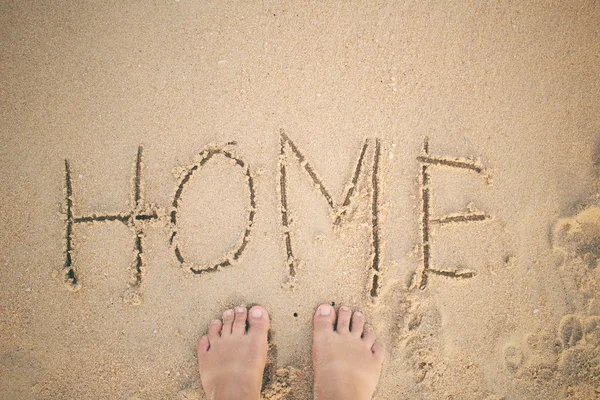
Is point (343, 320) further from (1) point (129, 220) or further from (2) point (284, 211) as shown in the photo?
(1) point (129, 220)

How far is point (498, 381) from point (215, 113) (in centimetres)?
201

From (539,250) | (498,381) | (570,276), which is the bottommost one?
(498,381)

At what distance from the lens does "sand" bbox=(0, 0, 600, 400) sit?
188cm

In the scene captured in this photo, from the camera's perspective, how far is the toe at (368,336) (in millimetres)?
1905

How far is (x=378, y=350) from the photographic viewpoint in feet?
6.21

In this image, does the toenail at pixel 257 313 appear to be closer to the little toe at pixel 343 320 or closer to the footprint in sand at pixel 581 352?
the little toe at pixel 343 320

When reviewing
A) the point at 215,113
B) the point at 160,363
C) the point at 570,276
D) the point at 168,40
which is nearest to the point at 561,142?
the point at 570,276

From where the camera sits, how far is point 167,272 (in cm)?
191

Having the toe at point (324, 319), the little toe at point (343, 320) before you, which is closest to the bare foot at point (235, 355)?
the toe at point (324, 319)

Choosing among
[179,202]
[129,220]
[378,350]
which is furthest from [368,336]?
[129,220]

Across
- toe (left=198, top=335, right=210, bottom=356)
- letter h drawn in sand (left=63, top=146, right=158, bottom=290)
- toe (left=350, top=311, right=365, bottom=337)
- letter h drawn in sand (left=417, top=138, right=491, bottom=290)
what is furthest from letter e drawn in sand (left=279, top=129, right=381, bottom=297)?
letter h drawn in sand (left=63, top=146, right=158, bottom=290)

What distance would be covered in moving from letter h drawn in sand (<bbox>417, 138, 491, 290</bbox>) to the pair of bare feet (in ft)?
1.43

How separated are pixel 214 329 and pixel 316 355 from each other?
544 mm

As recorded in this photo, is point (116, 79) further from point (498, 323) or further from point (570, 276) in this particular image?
point (570, 276)
